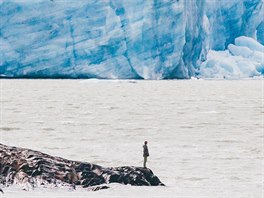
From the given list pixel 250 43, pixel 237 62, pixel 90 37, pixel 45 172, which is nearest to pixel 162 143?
pixel 45 172

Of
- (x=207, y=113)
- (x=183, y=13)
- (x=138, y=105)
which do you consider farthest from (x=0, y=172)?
(x=183, y=13)

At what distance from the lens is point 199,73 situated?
89.2 m

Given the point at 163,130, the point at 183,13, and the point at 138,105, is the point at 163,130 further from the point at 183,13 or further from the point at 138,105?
the point at 183,13

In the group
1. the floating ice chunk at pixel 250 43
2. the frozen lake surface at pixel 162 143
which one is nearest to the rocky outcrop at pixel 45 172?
the frozen lake surface at pixel 162 143

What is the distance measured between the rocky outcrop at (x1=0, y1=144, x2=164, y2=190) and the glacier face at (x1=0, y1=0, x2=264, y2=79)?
2329 inches

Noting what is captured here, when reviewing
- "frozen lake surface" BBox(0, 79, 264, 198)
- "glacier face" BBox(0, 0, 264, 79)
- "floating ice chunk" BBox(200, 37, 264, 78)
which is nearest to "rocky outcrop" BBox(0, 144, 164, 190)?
"frozen lake surface" BBox(0, 79, 264, 198)

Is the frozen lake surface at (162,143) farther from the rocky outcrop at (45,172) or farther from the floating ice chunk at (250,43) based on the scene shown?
the floating ice chunk at (250,43)

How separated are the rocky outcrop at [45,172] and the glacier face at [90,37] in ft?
194

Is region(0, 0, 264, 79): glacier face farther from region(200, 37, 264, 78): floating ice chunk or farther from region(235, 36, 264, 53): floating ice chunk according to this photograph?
region(235, 36, 264, 53): floating ice chunk

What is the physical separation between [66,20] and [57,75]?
676 cm

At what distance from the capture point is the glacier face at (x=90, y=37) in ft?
225

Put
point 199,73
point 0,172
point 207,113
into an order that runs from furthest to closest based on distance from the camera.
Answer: point 199,73, point 207,113, point 0,172

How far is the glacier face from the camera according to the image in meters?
68.5

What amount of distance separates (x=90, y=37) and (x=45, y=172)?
6051cm
